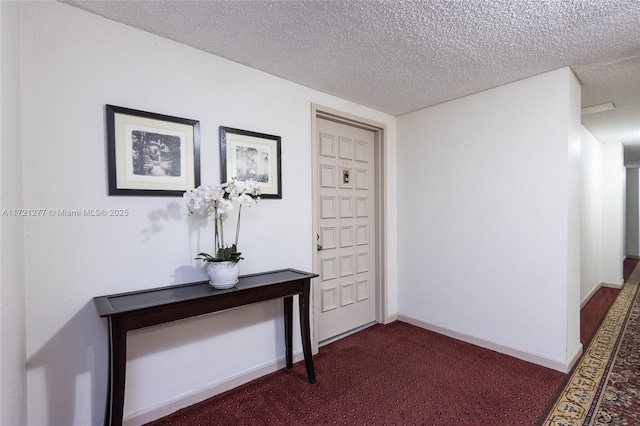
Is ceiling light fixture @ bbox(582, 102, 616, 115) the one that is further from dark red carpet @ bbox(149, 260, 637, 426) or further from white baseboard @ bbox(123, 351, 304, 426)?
white baseboard @ bbox(123, 351, 304, 426)

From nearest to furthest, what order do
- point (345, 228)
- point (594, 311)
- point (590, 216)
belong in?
point (345, 228)
point (594, 311)
point (590, 216)

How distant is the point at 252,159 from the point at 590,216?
15.4 feet

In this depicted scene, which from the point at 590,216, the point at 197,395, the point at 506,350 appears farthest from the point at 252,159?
the point at 590,216

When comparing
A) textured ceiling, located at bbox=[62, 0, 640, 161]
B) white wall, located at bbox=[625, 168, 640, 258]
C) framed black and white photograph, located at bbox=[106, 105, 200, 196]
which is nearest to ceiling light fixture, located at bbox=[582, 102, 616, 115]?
textured ceiling, located at bbox=[62, 0, 640, 161]

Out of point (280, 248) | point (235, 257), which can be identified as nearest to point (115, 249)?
point (235, 257)

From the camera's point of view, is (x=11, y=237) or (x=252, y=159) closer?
(x=11, y=237)

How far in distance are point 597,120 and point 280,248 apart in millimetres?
4125

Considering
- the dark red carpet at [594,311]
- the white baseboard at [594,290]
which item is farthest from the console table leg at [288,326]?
the white baseboard at [594,290]

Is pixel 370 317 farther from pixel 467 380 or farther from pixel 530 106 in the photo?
pixel 530 106

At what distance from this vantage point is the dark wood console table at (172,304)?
59.6 inches

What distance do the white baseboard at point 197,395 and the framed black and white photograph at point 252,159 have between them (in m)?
1.37

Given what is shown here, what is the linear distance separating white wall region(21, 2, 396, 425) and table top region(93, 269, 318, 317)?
0.26 feet

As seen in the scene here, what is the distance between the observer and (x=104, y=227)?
1768mm

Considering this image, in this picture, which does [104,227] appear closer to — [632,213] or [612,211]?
[612,211]
